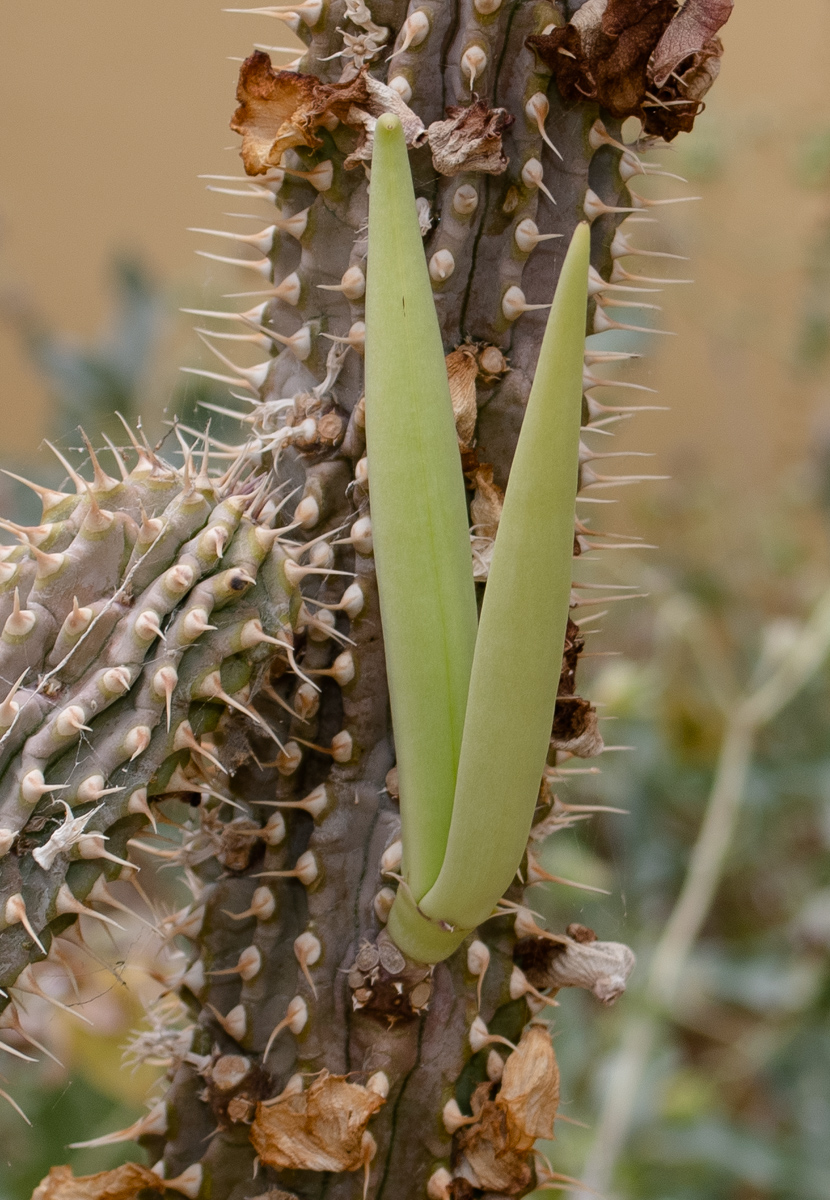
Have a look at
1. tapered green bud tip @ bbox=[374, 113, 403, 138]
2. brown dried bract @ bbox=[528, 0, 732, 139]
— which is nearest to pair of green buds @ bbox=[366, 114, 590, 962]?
tapered green bud tip @ bbox=[374, 113, 403, 138]

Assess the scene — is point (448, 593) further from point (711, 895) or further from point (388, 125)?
point (711, 895)

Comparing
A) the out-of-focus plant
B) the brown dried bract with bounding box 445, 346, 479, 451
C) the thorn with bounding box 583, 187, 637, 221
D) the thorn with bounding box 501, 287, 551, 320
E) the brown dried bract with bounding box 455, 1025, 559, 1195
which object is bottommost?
the out-of-focus plant

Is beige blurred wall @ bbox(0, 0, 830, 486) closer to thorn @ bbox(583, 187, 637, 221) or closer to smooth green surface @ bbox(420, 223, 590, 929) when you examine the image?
thorn @ bbox(583, 187, 637, 221)

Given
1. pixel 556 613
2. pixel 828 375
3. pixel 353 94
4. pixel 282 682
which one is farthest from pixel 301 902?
pixel 828 375

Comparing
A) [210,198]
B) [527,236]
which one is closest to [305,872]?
[527,236]

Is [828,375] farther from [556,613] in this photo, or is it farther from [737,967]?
[556,613]
